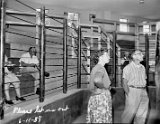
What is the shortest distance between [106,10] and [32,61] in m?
7.43

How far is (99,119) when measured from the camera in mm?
2689

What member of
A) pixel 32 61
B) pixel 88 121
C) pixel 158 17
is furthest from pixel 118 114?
pixel 158 17

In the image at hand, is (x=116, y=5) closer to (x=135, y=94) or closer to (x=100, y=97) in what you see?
(x=135, y=94)

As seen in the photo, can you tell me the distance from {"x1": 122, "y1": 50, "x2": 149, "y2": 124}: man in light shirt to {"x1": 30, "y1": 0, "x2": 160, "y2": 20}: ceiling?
6.33 m

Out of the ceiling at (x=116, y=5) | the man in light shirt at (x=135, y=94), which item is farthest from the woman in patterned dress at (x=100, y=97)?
the ceiling at (x=116, y=5)

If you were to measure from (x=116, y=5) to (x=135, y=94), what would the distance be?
7.20 meters

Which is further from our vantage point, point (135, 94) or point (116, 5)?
point (116, 5)

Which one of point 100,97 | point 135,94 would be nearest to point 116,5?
point 135,94

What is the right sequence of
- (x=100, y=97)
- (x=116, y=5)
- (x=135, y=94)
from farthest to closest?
(x=116, y=5) < (x=135, y=94) < (x=100, y=97)

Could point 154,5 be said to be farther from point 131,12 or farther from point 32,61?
point 32,61

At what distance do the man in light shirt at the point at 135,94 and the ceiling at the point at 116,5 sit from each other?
6335 mm

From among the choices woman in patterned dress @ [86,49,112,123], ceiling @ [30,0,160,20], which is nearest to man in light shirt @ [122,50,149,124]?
woman in patterned dress @ [86,49,112,123]

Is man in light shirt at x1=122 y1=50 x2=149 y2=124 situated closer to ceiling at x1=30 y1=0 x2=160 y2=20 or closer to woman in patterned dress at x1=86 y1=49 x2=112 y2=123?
woman in patterned dress at x1=86 y1=49 x2=112 y2=123

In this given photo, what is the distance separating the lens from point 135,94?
10.0 ft
